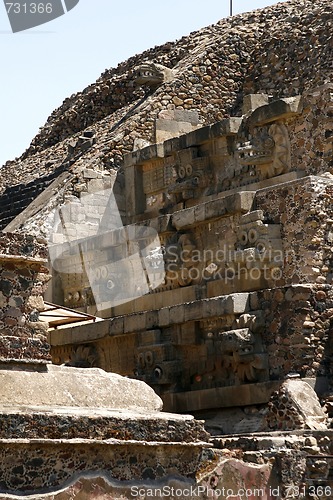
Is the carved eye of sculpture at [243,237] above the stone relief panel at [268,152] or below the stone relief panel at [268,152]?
below

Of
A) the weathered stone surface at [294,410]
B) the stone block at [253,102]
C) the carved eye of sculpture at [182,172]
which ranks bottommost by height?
the weathered stone surface at [294,410]

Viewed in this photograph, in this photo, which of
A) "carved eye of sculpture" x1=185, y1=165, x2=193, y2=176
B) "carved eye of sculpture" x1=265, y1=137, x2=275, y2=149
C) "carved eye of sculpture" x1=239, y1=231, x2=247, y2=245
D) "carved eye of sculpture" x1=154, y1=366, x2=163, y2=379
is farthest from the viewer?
"carved eye of sculpture" x1=185, y1=165, x2=193, y2=176

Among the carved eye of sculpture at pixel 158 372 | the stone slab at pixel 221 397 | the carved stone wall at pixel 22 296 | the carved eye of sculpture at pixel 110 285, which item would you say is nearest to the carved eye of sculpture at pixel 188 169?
the carved eye of sculpture at pixel 110 285

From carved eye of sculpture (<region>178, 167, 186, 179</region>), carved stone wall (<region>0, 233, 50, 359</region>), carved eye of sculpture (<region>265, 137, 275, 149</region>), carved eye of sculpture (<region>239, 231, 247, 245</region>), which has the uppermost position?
carved eye of sculpture (<region>265, 137, 275, 149</region>)

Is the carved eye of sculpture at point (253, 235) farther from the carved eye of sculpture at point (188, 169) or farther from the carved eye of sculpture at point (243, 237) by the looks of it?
the carved eye of sculpture at point (188, 169)

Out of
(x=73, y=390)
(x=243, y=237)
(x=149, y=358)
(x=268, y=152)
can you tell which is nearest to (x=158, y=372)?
(x=149, y=358)

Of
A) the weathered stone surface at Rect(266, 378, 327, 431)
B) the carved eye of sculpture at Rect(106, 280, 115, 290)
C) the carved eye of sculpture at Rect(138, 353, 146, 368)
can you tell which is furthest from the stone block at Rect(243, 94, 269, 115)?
the weathered stone surface at Rect(266, 378, 327, 431)

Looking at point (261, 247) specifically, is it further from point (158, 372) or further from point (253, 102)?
point (253, 102)

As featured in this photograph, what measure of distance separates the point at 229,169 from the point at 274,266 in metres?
3.90

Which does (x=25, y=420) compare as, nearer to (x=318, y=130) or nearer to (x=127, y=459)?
(x=127, y=459)

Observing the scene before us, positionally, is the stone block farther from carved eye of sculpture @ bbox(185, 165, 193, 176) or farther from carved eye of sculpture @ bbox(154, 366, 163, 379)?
carved eye of sculpture @ bbox(154, 366, 163, 379)

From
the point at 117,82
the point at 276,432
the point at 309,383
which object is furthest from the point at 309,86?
the point at 276,432

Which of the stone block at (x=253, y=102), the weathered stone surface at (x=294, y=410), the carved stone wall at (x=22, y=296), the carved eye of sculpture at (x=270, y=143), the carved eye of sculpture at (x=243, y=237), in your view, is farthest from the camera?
the stone block at (x=253, y=102)

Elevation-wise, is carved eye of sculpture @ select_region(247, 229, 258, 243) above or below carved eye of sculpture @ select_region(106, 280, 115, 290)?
above
